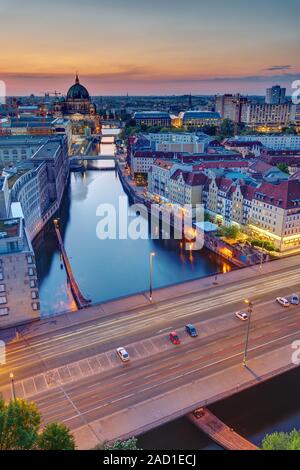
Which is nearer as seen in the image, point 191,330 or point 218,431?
point 218,431

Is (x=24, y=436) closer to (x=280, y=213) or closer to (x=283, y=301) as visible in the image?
(x=283, y=301)

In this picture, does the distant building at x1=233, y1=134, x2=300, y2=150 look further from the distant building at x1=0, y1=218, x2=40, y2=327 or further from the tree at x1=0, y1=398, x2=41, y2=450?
the tree at x1=0, y1=398, x2=41, y2=450

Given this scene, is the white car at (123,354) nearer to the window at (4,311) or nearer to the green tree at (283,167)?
the window at (4,311)

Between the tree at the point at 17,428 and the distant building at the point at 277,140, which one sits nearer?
the tree at the point at 17,428

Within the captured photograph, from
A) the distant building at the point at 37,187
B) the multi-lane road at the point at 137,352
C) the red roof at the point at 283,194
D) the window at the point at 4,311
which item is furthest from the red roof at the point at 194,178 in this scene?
the window at the point at 4,311

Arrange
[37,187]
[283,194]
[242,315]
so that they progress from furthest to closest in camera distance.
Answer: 1. [37,187]
2. [283,194]
3. [242,315]

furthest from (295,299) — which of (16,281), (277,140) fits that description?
(277,140)

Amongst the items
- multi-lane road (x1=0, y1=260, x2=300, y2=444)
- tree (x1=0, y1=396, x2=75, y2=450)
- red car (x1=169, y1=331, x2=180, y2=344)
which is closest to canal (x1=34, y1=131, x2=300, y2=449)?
multi-lane road (x1=0, y1=260, x2=300, y2=444)
